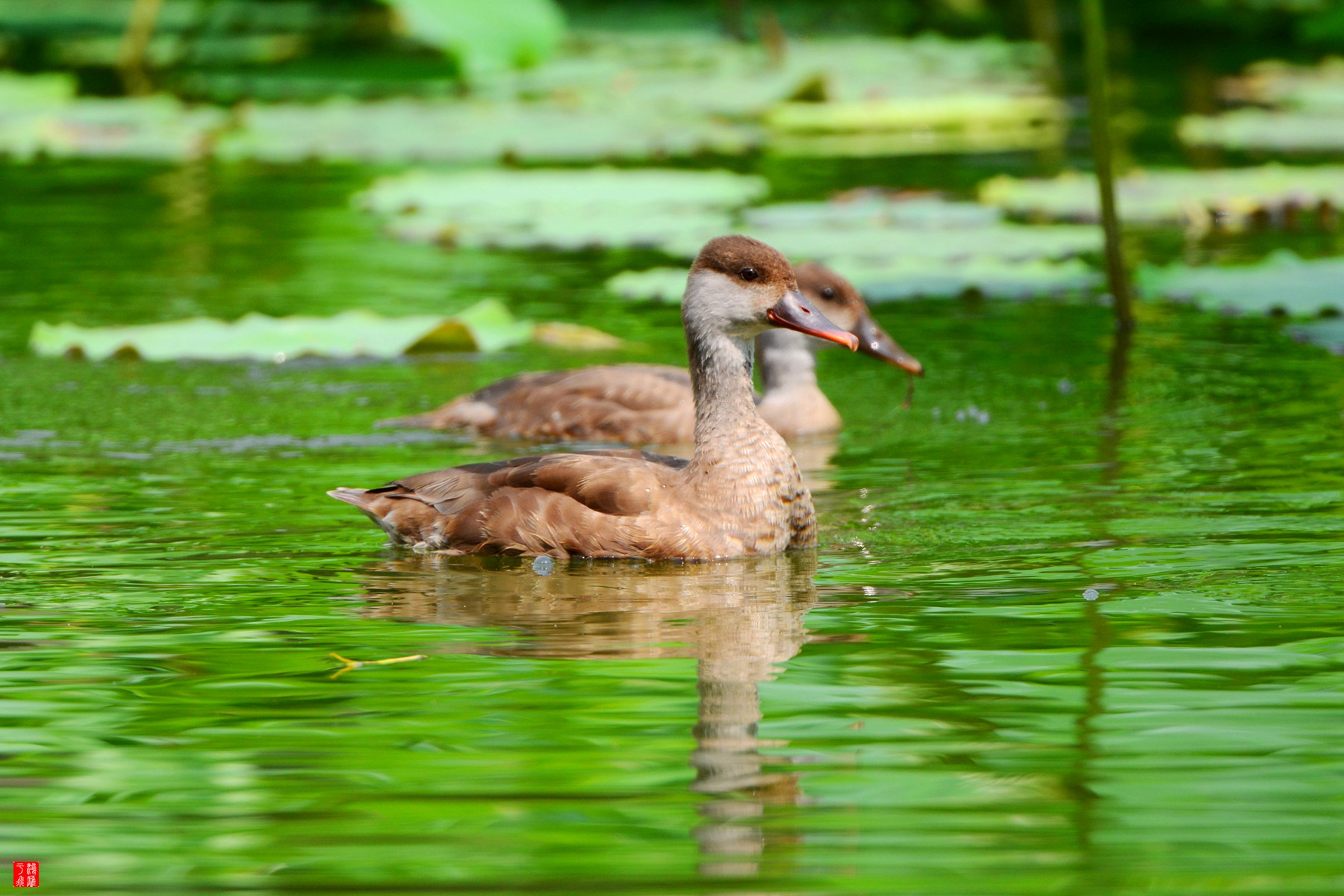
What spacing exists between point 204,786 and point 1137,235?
990 centimetres

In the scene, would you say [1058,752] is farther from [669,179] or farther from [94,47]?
[94,47]

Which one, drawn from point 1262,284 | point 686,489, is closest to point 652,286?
point 1262,284

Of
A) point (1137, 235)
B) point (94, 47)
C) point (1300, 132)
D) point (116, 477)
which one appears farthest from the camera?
point (94, 47)

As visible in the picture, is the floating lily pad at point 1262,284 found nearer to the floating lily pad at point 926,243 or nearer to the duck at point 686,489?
the floating lily pad at point 926,243

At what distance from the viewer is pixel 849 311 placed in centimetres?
876

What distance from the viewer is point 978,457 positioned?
762 cm

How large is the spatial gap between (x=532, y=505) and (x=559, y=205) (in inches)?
287

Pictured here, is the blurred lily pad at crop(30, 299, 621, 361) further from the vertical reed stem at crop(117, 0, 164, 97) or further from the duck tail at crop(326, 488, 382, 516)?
the vertical reed stem at crop(117, 0, 164, 97)

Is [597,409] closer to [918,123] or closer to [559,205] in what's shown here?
[559,205]

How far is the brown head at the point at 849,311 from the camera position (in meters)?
8.55

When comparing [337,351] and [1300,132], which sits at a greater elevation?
[1300,132]

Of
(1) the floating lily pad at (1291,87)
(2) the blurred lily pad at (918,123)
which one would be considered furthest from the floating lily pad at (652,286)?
(1) the floating lily pad at (1291,87)

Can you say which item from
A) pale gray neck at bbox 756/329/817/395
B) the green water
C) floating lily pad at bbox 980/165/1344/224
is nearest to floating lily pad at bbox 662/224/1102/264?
floating lily pad at bbox 980/165/1344/224

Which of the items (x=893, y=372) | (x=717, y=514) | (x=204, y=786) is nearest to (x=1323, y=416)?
(x=893, y=372)
